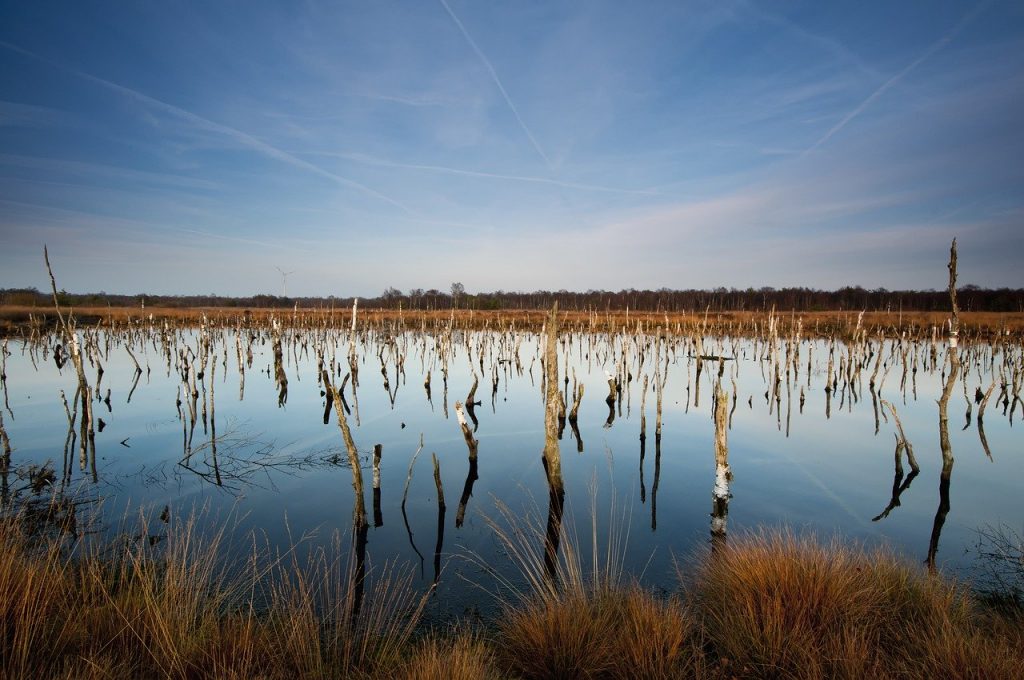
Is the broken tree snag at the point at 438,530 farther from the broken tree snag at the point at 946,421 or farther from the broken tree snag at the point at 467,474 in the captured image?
the broken tree snag at the point at 946,421

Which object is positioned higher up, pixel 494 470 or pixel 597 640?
pixel 597 640

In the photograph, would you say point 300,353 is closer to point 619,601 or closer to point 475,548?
point 475,548

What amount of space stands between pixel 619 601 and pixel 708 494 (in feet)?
21.7

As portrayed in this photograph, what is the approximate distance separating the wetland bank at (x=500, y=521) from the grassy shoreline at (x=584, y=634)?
37 mm

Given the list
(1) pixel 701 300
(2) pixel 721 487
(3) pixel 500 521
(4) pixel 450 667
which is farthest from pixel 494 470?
(1) pixel 701 300

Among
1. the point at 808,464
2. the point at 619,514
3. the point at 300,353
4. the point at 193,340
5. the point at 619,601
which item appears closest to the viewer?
the point at 619,601

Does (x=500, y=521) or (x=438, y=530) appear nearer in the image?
(x=438, y=530)

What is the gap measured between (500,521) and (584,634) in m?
4.74

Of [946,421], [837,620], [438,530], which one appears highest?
[946,421]

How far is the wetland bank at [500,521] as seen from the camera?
14.2ft

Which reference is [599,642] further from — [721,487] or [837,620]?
[721,487]

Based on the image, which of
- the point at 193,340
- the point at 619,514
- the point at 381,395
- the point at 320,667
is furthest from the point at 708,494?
the point at 193,340

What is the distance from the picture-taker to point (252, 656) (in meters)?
3.91

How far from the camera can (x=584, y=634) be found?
4484 mm
